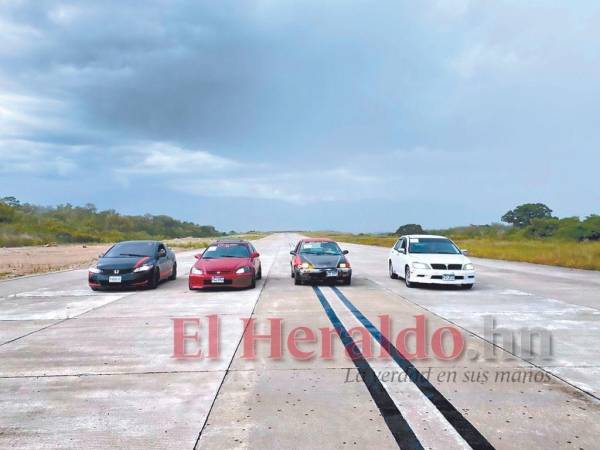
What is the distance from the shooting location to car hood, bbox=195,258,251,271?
14859 mm

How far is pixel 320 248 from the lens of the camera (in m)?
17.7

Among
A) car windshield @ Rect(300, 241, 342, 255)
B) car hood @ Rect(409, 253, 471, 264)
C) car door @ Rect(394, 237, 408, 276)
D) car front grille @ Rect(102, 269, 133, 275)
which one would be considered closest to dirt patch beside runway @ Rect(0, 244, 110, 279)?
car front grille @ Rect(102, 269, 133, 275)

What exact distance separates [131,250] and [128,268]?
1594 millimetres

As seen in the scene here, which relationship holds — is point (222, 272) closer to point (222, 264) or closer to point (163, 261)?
point (222, 264)

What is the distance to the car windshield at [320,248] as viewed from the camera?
17266 millimetres

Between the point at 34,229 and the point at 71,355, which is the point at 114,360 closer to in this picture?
the point at 71,355

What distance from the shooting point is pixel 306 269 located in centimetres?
1581

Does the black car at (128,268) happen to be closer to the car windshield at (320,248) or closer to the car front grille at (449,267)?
the car windshield at (320,248)

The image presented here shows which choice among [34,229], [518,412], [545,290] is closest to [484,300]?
[545,290]

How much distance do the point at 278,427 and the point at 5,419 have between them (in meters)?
2.53

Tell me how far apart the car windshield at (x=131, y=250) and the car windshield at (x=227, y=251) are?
181 cm

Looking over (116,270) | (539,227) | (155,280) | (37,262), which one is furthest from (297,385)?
(539,227)

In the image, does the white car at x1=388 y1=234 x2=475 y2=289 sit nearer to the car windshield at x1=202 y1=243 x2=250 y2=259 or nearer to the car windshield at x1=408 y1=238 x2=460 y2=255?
the car windshield at x1=408 y1=238 x2=460 y2=255

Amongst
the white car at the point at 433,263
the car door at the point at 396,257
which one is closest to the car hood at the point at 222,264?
the white car at the point at 433,263
